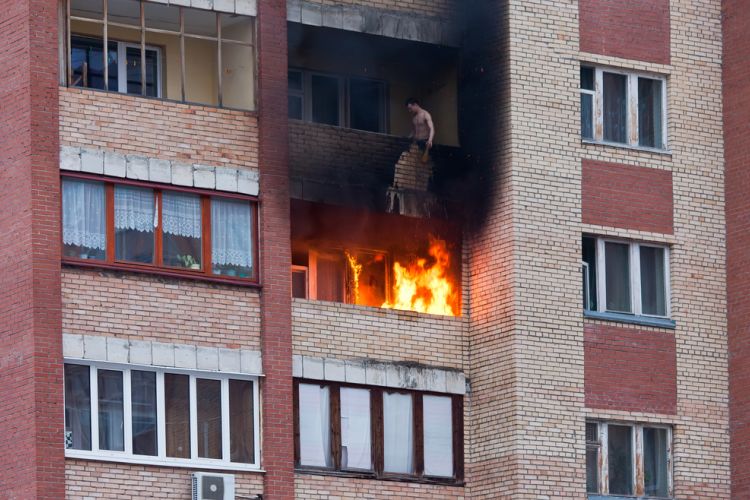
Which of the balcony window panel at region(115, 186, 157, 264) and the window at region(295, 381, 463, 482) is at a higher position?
the balcony window panel at region(115, 186, 157, 264)

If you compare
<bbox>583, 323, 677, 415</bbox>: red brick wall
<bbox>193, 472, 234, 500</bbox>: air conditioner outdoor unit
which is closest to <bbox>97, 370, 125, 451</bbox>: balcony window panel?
<bbox>193, 472, 234, 500</bbox>: air conditioner outdoor unit

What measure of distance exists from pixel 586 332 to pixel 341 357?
4020 millimetres

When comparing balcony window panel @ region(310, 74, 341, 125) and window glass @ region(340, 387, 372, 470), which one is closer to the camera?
window glass @ region(340, 387, 372, 470)

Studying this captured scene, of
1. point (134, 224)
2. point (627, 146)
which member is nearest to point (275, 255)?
point (134, 224)

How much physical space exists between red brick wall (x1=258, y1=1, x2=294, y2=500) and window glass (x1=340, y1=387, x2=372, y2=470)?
48.7 inches

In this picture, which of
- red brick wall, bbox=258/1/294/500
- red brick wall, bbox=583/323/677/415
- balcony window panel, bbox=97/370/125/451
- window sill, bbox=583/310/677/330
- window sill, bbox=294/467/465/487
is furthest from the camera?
window sill, bbox=583/310/677/330

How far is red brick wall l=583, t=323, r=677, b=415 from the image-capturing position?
3425 cm

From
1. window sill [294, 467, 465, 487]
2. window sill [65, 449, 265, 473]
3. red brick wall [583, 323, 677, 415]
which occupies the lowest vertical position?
window sill [294, 467, 465, 487]

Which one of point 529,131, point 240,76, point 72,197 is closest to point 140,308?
point 72,197

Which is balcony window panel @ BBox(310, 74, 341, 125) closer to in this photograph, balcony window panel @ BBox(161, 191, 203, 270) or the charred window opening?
the charred window opening

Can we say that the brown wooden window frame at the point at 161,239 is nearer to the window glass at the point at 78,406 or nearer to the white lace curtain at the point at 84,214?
the white lace curtain at the point at 84,214

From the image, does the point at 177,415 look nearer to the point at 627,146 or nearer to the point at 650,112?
the point at 627,146

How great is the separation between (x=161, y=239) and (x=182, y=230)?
1.34 ft

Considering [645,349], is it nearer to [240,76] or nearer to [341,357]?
[341,357]
